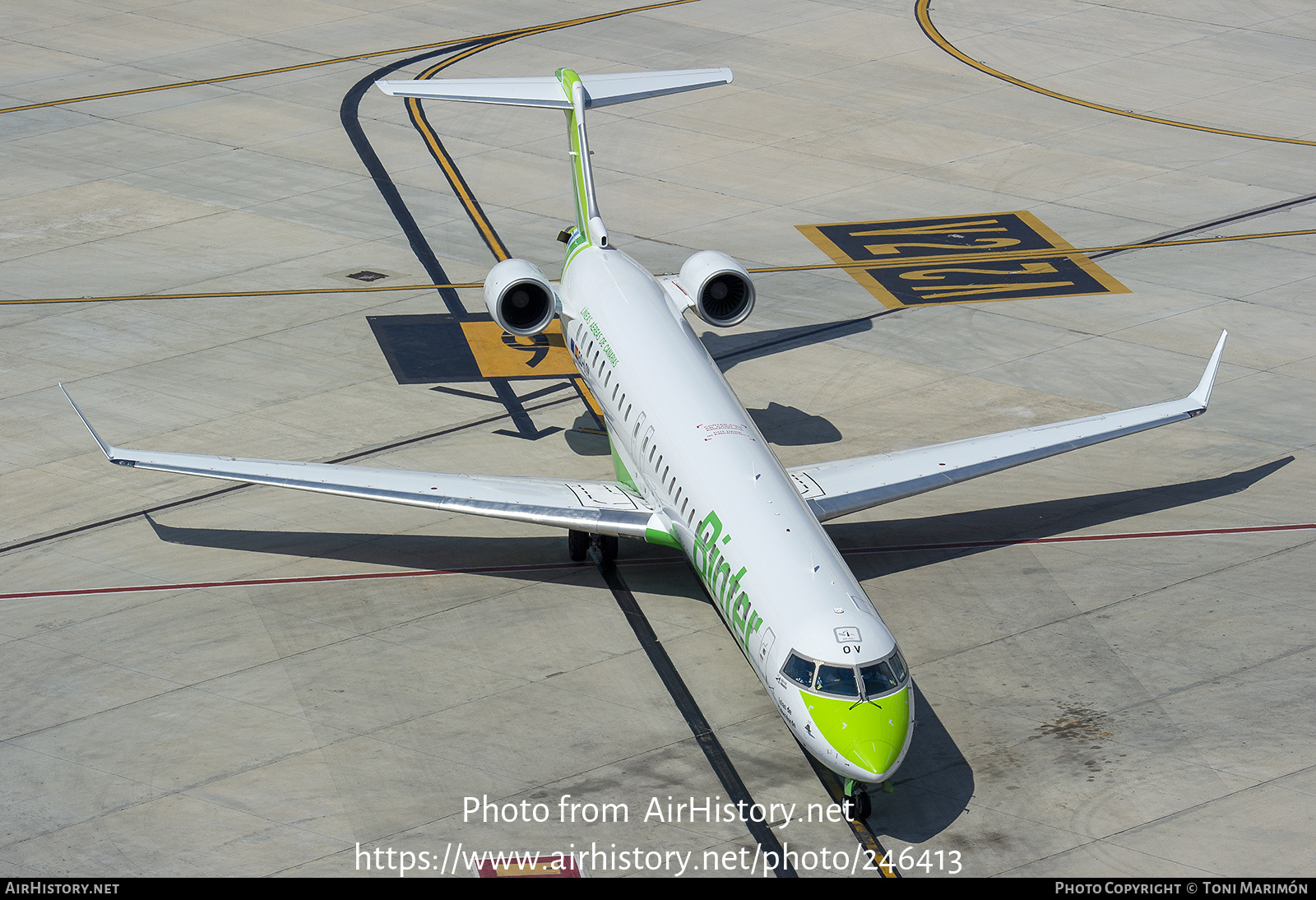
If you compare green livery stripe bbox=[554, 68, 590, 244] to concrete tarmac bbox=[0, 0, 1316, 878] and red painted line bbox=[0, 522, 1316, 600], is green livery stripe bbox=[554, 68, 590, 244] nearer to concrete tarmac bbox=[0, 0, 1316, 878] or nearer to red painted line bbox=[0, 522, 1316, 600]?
concrete tarmac bbox=[0, 0, 1316, 878]

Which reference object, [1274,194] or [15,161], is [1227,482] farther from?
[15,161]

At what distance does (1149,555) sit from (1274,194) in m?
20.0

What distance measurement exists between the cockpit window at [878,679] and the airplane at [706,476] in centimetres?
2

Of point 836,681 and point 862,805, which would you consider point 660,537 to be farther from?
point 862,805

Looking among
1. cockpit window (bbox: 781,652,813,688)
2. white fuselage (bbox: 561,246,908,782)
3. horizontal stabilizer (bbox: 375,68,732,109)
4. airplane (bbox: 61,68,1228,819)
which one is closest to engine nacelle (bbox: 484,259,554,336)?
airplane (bbox: 61,68,1228,819)

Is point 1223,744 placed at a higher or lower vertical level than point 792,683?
lower

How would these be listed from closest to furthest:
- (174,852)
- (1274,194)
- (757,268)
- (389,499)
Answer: (174,852)
(389,499)
(757,268)
(1274,194)

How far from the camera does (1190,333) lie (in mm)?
32750

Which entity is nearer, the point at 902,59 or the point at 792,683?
the point at 792,683

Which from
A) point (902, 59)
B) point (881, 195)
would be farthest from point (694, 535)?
point (902, 59)

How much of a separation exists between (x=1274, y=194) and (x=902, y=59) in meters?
14.4

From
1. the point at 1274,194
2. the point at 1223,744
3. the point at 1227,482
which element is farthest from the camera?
the point at 1274,194

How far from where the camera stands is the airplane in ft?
58.9

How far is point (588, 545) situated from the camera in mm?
24438
